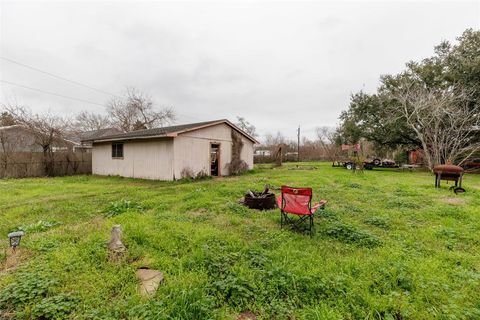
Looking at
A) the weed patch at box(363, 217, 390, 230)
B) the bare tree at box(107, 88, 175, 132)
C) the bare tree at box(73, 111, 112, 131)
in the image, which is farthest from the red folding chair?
the bare tree at box(73, 111, 112, 131)

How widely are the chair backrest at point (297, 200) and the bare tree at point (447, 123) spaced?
585 inches

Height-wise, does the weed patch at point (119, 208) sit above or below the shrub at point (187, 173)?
below

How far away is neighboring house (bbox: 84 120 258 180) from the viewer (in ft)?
35.7

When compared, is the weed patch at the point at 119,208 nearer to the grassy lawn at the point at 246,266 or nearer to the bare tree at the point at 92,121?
the grassy lawn at the point at 246,266

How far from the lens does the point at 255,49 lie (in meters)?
14.5

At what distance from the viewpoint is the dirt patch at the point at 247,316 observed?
2010mm

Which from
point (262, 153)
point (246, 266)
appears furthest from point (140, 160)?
point (262, 153)

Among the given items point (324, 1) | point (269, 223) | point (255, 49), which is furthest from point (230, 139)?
point (269, 223)

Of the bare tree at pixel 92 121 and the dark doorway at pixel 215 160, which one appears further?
the bare tree at pixel 92 121

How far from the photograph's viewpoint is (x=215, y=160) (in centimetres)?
1352

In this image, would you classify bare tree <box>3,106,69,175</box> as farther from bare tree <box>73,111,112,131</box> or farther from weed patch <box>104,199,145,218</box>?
bare tree <box>73,111,112,131</box>

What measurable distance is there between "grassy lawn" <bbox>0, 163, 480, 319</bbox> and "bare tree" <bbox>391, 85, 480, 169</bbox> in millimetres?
12170

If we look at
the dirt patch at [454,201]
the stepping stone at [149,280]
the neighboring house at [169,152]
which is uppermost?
the neighboring house at [169,152]

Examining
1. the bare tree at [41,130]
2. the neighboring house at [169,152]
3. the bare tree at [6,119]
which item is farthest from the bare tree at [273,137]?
the bare tree at [6,119]
